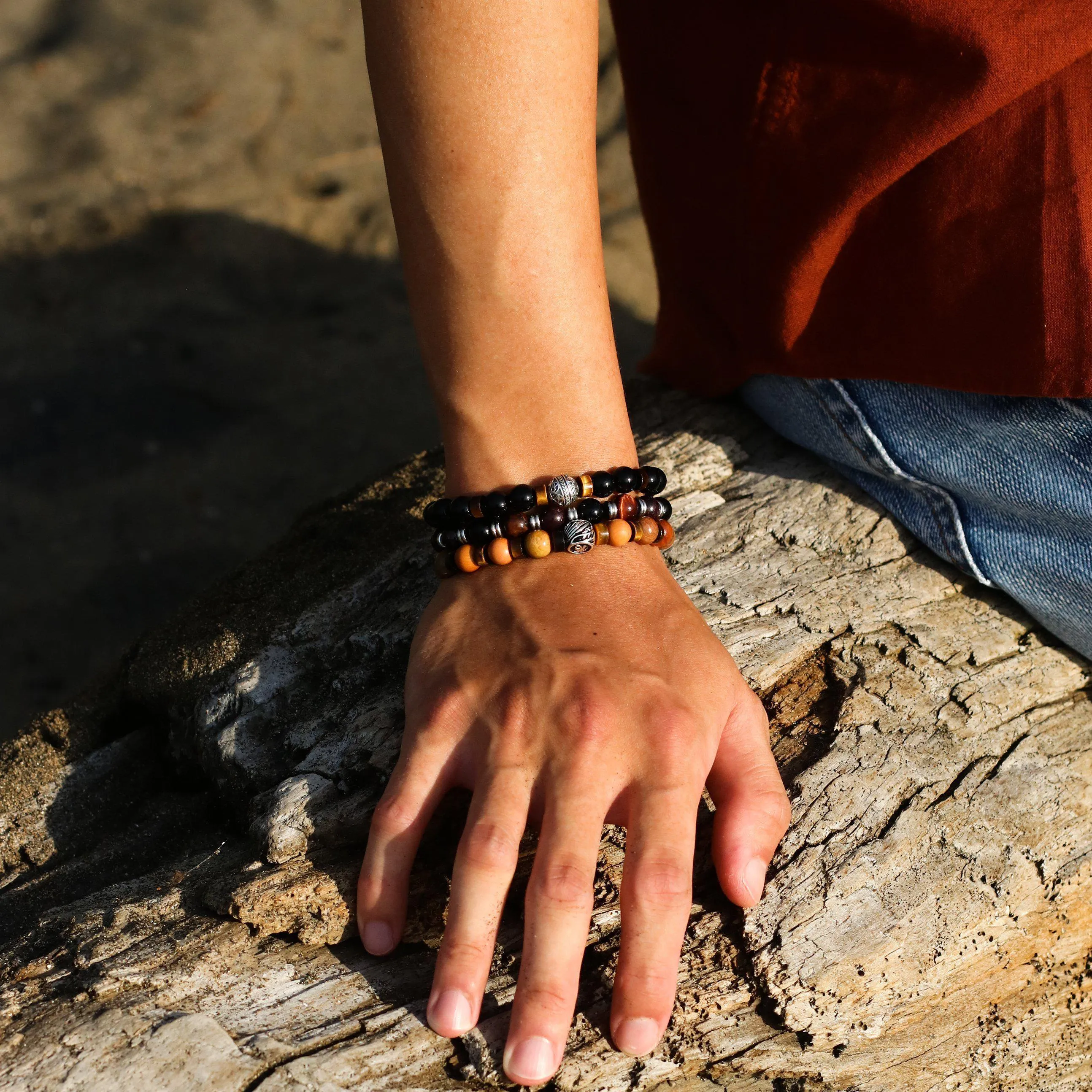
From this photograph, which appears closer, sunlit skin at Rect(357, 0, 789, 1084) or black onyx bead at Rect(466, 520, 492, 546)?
sunlit skin at Rect(357, 0, 789, 1084)

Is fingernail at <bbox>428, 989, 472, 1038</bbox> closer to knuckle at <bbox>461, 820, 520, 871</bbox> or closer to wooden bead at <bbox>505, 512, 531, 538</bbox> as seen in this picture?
knuckle at <bbox>461, 820, 520, 871</bbox>

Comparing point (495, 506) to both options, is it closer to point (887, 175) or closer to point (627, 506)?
point (627, 506)

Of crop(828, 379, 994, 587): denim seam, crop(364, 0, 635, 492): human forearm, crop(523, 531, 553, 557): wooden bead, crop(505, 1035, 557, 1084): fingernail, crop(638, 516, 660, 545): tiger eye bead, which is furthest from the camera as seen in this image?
crop(828, 379, 994, 587): denim seam

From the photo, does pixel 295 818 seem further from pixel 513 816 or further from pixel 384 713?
pixel 513 816

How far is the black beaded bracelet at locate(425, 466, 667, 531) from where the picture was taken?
5.46 feet

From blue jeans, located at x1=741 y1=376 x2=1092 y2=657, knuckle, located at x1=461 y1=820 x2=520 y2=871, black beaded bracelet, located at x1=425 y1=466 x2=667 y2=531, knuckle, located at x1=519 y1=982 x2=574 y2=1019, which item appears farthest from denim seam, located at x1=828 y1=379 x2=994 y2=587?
knuckle, located at x1=519 y1=982 x2=574 y2=1019

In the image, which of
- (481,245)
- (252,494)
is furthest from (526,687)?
(252,494)

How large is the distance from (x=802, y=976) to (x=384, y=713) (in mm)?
831

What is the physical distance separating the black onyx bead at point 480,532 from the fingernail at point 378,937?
61 cm

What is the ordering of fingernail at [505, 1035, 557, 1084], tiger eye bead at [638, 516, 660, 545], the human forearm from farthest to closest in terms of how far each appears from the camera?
tiger eye bead at [638, 516, 660, 545] → the human forearm → fingernail at [505, 1035, 557, 1084]

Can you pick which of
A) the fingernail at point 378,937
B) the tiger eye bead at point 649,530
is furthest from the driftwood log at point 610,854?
the tiger eye bead at point 649,530

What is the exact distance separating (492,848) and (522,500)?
1.81 ft

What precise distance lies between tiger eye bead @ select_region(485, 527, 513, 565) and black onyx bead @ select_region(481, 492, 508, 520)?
0.13 feet

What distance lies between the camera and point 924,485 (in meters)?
2.04
